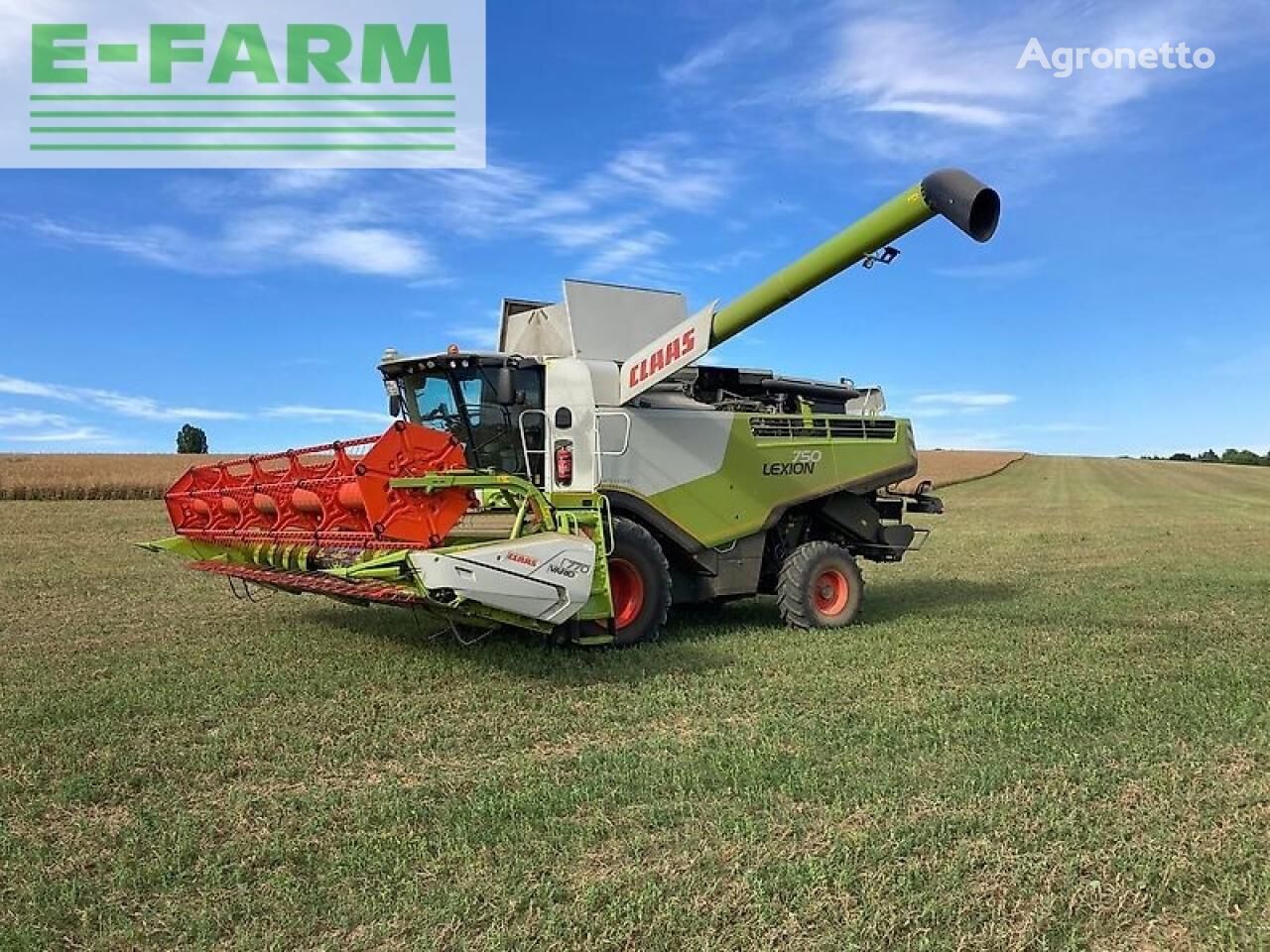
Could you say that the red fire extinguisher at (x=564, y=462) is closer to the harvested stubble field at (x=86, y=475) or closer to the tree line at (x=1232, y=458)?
the harvested stubble field at (x=86, y=475)

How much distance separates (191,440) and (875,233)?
57293mm

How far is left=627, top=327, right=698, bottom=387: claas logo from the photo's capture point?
750 cm

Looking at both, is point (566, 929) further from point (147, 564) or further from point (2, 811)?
point (147, 564)

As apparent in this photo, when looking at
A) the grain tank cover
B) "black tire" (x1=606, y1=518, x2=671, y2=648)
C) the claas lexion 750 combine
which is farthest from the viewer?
the grain tank cover

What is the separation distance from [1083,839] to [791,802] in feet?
3.55

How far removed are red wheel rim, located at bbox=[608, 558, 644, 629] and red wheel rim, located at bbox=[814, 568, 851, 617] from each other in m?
2.24

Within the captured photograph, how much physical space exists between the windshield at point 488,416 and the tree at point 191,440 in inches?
2042

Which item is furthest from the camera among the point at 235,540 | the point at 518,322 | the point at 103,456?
the point at 103,456

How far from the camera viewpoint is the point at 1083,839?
3.75 meters

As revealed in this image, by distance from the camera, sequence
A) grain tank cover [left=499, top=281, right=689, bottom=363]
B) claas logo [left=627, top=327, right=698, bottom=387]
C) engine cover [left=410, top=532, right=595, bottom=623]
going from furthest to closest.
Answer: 1. grain tank cover [left=499, top=281, right=689, bottom=363]
2. claas logo [left=627, top=327, right=698, bottom=387]
3. engine cover [left=410, top=532, right=595, bottom=623]

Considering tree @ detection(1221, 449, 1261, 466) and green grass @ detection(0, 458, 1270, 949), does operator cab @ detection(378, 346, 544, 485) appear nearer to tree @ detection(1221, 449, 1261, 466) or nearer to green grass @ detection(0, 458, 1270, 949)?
green grass @ detection(0, 458, 1270, 949)

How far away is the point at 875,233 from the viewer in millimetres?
6863

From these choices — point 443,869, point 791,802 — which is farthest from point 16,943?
point 791,802

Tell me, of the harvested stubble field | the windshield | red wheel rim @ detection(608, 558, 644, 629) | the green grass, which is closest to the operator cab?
the windshield
